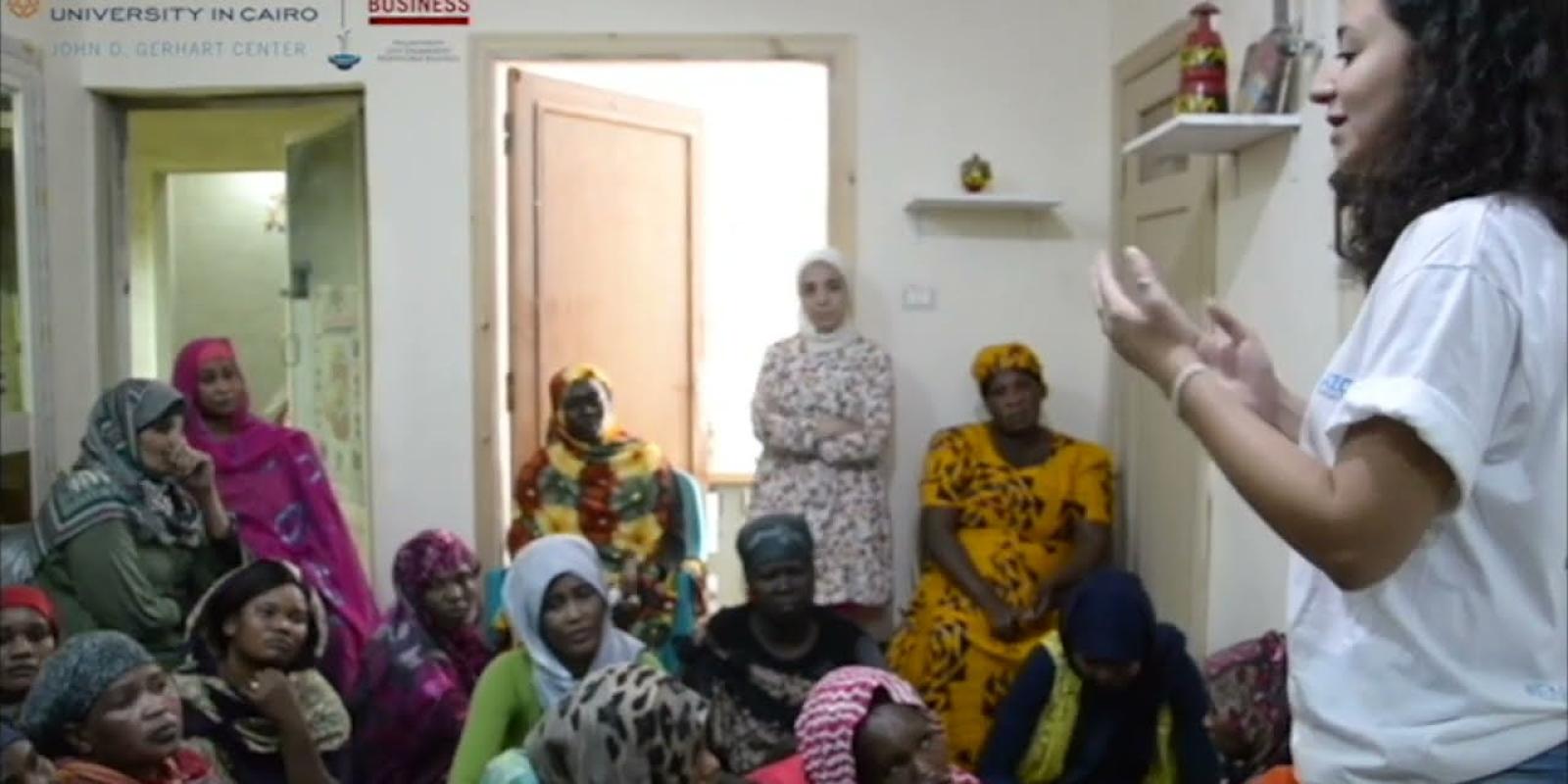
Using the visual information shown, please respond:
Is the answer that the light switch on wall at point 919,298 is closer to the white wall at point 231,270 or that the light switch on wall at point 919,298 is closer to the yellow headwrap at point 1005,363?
the yellow headwrap at point 1005,363

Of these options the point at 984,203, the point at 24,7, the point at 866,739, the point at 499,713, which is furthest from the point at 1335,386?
the point at 24,7

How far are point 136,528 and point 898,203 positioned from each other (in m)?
1.78

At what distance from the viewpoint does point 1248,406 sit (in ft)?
2.32

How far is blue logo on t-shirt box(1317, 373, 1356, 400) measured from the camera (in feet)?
2.13

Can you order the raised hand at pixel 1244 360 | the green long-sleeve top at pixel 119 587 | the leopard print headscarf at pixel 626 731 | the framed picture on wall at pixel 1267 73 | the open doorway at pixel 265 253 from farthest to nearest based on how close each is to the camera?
1. the open doorway at pixel 265 253
2. the green long-sleeve top at pixel 119 587
3. the framed picture on wall at pixel 1267 73
4. the leopard print headscarf at pixel 626 731
5. the raised hand at pixel 1244 360

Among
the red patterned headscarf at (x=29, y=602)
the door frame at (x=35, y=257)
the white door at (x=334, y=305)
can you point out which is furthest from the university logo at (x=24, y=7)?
the red patterned headscarf at (x=29, y=602)

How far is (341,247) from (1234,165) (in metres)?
2.02

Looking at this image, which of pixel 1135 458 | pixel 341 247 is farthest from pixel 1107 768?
pixel 341 247

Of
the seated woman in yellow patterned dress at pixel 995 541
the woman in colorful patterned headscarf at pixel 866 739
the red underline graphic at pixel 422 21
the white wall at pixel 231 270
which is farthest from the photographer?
the white wall at pixel 231 270

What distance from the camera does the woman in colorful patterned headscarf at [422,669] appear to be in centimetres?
222

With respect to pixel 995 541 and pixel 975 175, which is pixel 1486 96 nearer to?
pixel 995 541

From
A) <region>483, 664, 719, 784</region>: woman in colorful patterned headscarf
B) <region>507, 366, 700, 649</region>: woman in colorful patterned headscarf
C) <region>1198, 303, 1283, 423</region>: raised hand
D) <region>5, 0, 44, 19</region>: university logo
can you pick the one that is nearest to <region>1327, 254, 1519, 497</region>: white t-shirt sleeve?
<region>1198, 303, 1283, 423</region>: raised hand

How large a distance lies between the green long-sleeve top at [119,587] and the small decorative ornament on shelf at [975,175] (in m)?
1.86

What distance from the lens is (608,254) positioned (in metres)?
3.62
